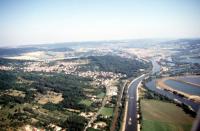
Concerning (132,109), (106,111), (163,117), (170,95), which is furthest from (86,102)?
(170,95)

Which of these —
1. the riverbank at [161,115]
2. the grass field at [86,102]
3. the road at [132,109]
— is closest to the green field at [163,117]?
the riverbank at [161,115]

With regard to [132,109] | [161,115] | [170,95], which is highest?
[170,95]

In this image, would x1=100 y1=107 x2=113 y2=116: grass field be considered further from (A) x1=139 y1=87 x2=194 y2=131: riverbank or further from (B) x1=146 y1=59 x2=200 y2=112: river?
(B) x1=146 y1=59 x2=200 y2=112: river

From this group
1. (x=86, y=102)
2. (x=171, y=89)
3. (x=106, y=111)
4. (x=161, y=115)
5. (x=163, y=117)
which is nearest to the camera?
(x=163, y=117)

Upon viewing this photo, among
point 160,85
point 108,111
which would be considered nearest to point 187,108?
point 108,111

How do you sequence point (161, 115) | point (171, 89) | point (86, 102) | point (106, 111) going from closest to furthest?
point (161, 115)
point (106, 111)
point (86, 102)
point (171, 89)

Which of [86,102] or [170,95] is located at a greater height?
[170,95]

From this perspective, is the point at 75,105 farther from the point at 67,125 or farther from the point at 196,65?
the point at 196,65

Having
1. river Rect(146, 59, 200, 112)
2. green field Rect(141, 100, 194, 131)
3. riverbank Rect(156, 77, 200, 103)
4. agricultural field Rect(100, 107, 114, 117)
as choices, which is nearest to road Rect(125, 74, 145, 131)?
green field Rect(141, 100, 194, 131)

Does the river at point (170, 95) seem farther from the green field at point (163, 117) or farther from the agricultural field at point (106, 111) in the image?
the agricultural field at point (106, 111)

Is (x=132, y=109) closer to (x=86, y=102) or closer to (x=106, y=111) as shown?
(x=106, y=111)
